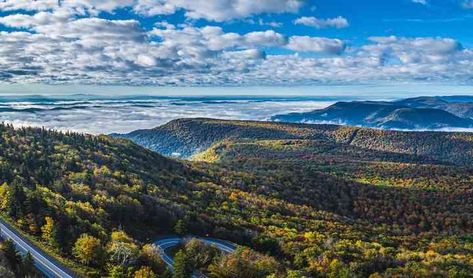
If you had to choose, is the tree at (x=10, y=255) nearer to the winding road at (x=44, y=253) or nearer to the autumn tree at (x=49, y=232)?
the winding road at (x=44, y=253)

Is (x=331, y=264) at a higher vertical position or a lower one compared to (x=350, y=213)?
higher

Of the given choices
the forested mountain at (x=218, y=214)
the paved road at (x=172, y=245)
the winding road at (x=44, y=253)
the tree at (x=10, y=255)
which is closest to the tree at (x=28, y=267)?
the tree at (x=10, y=255)

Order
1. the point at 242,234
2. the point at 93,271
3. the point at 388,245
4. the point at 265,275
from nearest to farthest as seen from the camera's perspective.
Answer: the point at 93,271 < the point at 265,275 < the point at 242,234 < the point at 388,245

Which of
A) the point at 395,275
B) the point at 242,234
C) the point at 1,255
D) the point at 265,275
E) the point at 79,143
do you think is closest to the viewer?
the point at 1,255

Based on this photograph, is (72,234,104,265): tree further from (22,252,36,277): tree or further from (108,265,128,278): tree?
(22,252,36,277): tree

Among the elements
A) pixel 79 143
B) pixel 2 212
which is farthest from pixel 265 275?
pixel 79 143

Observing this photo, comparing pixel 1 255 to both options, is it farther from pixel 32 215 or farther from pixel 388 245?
pixel 388 245

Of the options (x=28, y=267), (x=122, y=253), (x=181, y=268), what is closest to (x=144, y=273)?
(x=181, y=268)
